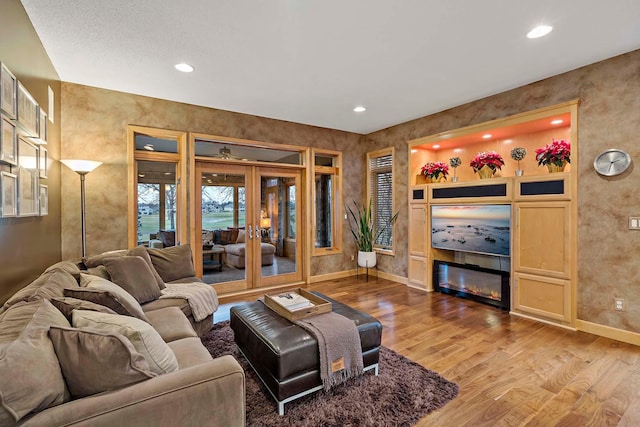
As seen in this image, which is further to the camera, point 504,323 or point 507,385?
point 504,323

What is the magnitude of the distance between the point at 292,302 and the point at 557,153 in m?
3.42

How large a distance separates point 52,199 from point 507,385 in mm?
4572

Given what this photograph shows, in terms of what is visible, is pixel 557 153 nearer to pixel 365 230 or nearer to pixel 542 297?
pixel 542 297

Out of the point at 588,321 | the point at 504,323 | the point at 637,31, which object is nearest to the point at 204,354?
the point at 504,323

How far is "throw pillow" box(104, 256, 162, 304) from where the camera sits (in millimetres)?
2668

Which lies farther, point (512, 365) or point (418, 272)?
point (418, 272)

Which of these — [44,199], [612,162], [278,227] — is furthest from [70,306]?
[612,162]

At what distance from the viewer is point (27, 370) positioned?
3.26 feet

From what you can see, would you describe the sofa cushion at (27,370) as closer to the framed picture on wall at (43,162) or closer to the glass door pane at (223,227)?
the framed picture on wall at (43,162)

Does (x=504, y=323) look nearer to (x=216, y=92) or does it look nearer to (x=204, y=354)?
(x=204, y=354)

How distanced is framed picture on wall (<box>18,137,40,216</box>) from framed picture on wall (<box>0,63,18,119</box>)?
10.1 inches

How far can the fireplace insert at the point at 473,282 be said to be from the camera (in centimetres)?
396

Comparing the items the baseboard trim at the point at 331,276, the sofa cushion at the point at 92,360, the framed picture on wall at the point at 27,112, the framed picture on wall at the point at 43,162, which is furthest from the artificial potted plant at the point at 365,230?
the sofa cushion at the point at 92,360

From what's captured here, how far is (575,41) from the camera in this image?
2.76 meters
